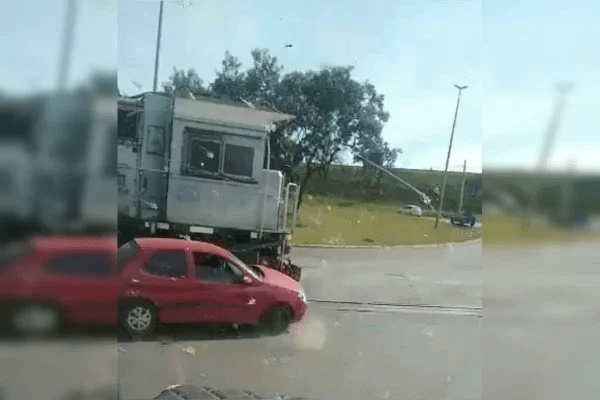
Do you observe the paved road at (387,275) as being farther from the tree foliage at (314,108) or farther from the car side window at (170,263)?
the car side window at (170,263)

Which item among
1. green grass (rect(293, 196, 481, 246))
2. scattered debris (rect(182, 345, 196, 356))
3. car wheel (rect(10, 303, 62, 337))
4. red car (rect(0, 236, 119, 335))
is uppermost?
green grass (rect(293, 196, 481, 246))

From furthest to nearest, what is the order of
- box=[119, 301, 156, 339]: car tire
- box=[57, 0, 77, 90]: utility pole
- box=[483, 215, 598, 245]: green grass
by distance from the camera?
box=[119, 301, 156, 339]: car tire < box=[57, 0, 77, 90]: utility pole < box=[483, 215, 598, 245]: green grass

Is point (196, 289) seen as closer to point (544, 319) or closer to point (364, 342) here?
point (364, 342)

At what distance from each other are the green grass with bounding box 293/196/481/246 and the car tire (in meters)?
0.58

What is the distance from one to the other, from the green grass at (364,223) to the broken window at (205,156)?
12.9 inches

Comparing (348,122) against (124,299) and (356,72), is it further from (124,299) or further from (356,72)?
(124,299)

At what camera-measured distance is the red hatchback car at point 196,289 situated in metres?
2.26

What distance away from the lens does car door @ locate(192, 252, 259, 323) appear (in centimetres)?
227

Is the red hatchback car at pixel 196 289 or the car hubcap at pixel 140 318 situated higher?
the red hatchback car at pixel 196 289

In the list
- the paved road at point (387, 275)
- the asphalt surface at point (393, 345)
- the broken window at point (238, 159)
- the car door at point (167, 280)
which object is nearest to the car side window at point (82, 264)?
the car door at point (167, 280)

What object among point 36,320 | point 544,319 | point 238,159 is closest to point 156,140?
point 238,159

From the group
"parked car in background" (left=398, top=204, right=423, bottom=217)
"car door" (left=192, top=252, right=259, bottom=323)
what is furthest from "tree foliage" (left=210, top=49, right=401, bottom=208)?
"car door" (left=192, top=252, right=259, bottom=323)

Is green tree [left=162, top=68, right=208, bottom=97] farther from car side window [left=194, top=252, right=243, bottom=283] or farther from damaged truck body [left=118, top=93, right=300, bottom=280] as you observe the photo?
car side window [left=194, top=252, right=243, bottom=283]

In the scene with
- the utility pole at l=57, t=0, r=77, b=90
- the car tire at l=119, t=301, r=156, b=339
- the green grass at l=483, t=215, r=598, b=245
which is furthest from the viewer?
the car tire at l=119, t=301, r=156, b=339
